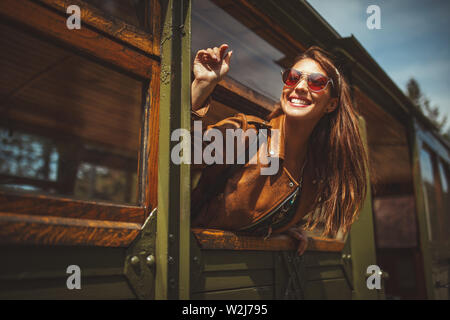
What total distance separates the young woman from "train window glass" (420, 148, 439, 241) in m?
3.62

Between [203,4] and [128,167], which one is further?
[128,167]

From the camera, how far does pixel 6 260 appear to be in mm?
1261

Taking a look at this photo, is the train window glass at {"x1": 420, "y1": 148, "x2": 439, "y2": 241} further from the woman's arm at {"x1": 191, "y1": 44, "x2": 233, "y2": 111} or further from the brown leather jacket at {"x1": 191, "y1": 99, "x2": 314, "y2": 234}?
the woman's arm at {"x1": 191, "y1": 44, "x2": 233, "y2": 111}

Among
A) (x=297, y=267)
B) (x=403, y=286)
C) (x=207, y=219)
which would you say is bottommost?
(x=403, y=286)

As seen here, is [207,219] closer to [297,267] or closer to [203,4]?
[297,267]

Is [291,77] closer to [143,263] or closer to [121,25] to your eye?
[121,25]

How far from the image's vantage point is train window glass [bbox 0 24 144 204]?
3315 mm

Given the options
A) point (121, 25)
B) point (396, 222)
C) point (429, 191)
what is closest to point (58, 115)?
point (121, 25)

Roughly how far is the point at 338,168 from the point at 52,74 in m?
2.79

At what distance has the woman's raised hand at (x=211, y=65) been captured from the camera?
1.94m

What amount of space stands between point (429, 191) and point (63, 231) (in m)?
5.78

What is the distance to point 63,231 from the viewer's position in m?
1.40

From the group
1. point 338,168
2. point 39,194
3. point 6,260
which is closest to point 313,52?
point 338,168

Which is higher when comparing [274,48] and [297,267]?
[274,48]
